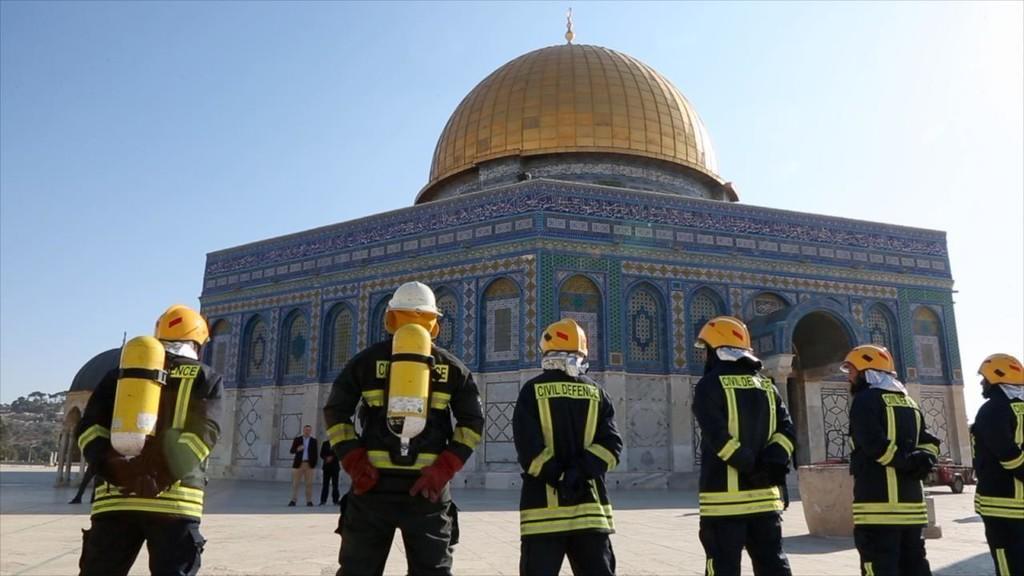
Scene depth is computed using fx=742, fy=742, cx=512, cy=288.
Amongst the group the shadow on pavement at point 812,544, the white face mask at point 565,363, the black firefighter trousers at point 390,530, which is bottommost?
the shadow on pavement at point 812,544

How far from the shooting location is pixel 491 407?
16.2 meters

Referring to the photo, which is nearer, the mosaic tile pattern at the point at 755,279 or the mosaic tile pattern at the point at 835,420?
the mosaic tile pattern at the point at 755,279

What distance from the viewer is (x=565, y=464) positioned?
11.9ft

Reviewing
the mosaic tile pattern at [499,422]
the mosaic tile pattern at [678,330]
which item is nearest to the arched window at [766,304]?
the mosaic tile pattern at [678,330]

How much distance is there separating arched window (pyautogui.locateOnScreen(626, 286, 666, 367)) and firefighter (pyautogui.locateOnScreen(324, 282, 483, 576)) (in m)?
13.7

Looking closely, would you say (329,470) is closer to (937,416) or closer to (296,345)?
(296,345)

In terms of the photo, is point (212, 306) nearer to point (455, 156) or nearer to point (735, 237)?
point (455, 156)

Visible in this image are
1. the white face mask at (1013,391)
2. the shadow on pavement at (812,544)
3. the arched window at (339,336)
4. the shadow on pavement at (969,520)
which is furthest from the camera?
the arched window at (339,336)

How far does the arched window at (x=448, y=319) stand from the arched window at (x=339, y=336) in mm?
2915

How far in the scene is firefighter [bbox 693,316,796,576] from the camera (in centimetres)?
368

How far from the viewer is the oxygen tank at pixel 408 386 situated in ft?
10.2

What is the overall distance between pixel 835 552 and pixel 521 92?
16887mm

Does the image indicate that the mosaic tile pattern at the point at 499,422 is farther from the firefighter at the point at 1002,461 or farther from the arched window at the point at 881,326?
the firefighter at the point at 1002,461

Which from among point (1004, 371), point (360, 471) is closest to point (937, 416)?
point (1004, 371)
